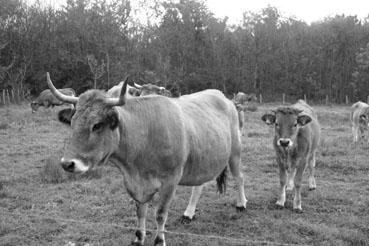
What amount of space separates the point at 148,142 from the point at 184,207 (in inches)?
112

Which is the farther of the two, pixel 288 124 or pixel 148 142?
pixel 288 124

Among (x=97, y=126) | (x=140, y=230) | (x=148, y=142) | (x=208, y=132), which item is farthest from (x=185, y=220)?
(x=97, y=126)

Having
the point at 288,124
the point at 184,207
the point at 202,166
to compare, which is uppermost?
the point at 288,124

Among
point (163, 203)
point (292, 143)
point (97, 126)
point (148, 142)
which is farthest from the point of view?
point (292, 143)

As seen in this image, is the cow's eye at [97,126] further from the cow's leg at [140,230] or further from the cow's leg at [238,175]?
the cow's leg at [238,175]

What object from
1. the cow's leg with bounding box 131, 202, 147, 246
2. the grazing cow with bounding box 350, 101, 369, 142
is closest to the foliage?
the grazing cow with bounding box 350, 101, 369, 142

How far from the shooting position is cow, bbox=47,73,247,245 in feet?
13.9

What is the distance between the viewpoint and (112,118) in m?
4.32

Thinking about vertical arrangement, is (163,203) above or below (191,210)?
above

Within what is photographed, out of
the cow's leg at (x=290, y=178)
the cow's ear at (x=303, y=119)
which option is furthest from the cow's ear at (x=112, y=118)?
the cow's leg at (x=290, y=178)

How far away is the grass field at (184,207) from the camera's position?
19.9 ft

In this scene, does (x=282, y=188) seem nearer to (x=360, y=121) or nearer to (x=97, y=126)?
(x=97, y=126)

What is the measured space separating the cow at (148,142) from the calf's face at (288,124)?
3.90 feet

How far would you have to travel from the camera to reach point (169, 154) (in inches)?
198
